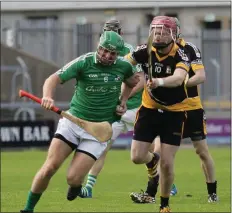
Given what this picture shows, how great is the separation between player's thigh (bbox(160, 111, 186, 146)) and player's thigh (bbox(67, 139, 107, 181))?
93cm

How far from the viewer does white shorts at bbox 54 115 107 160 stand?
37.5 ft

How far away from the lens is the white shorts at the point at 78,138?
450 inches

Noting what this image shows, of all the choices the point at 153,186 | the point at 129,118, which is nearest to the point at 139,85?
the point at 153,186

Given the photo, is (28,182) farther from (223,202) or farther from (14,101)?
(14,101)

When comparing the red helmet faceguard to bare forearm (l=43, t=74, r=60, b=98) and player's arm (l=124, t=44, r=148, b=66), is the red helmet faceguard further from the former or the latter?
player's arm (l=124, t=44, r=148, b=66)

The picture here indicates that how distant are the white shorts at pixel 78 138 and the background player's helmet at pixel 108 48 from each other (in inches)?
34.5

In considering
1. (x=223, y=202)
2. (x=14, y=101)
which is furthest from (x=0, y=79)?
(x=223, y=202)

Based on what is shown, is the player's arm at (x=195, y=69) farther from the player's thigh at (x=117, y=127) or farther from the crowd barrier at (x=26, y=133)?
the crowd barrier at (x=26, y=133)

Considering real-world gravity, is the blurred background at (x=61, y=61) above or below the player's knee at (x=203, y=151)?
below

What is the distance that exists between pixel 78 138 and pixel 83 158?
0.92 feet

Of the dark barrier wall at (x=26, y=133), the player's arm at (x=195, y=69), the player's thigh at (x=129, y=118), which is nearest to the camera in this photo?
the player's arm at (x=195, y=69)

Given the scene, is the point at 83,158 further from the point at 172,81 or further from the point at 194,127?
the point at 194,127

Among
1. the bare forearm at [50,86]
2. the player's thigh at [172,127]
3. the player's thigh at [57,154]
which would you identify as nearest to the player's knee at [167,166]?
the player's thigh at [172,127]

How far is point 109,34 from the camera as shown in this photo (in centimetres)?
1149
